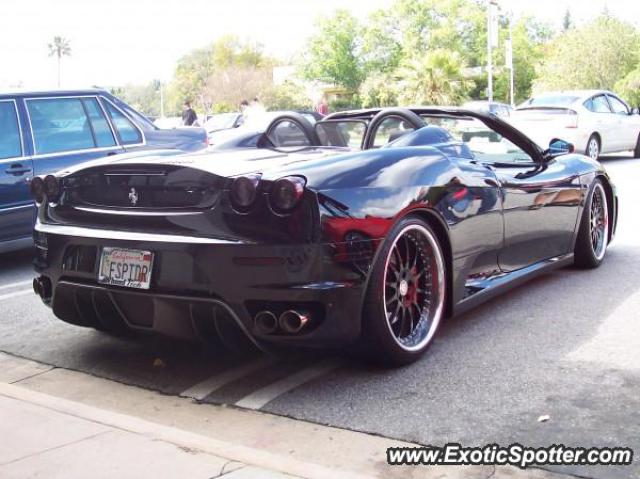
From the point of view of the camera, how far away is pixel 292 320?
334 cm

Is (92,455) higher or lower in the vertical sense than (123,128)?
lower

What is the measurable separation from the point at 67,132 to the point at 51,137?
19 centimetres

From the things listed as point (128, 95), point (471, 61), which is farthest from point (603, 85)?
point (128, 95)

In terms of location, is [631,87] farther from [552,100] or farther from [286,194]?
[286,194]

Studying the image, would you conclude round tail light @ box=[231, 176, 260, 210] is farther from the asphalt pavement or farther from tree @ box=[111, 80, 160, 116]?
tree @ box=[111, 80, 160, 116]

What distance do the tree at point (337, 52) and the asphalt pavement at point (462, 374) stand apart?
69.2m

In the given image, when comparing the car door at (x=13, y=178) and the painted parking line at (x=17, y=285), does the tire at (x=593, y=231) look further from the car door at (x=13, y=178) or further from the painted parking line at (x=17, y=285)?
the car door at (x=13, y=178)

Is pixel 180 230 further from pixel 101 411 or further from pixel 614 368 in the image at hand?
pixel 614 368

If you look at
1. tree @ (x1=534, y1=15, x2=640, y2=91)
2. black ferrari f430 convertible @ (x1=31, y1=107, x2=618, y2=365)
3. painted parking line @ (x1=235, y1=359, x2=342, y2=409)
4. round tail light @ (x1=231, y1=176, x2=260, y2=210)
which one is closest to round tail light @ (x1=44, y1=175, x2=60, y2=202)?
black ferrari f430 convertible @ (x1=31, y1=107, x2=618, y2=365)

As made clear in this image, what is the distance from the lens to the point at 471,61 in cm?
7062

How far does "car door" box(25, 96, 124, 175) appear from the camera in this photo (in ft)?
22.4

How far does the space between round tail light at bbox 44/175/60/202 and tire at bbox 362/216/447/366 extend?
1705 millimetres

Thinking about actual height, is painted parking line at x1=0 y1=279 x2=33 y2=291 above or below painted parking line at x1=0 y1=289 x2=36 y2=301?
below

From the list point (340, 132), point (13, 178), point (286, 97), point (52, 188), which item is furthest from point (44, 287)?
point (286, 97)
